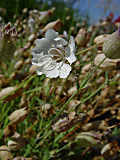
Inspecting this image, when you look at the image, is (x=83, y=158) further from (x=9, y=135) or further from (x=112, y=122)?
(x=9, y=135)

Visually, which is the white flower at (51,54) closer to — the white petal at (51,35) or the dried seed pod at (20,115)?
the white petal at (51,35)

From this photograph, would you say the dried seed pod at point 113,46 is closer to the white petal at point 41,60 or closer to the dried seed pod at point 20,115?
the white petal at point 41,60

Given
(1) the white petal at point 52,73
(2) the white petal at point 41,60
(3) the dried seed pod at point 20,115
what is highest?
(2) the white petal at point 41,60

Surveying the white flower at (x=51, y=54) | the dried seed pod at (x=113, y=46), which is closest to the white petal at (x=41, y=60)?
the white flower at (x=51, y=54)

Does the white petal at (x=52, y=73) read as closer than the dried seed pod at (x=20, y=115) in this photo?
Yes

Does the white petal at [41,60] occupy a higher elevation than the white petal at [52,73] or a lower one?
higher

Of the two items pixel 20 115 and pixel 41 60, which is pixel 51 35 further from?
pixel 20 115

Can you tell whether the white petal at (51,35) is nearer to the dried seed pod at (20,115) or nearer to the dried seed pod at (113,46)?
the dried seed pod at (113,46)

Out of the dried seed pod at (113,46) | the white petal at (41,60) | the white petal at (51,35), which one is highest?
the white petal at (51,35)

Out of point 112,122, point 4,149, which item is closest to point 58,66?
point 4,149
